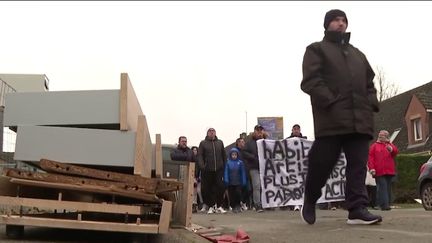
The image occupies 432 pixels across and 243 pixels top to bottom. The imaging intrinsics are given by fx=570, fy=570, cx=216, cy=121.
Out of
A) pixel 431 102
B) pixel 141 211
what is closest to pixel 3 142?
pixel 141 211

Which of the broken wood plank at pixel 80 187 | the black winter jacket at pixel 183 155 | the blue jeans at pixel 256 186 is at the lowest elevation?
the broken wood plank at pixel 80 187

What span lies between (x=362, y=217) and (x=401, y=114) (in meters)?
35.1

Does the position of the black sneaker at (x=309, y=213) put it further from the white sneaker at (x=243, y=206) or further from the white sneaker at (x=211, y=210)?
the white sneaker at (x=243, y=206)

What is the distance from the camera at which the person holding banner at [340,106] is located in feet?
19.1

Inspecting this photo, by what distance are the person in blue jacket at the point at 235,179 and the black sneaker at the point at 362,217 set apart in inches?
240

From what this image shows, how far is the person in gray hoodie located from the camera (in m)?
11.9

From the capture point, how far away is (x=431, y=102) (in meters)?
34.5

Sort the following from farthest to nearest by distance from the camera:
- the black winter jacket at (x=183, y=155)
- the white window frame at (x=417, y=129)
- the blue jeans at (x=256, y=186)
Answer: the white window frame at (x=417, y=129)
the black winter jacket at (x=183, y=155)
the blue jeans at (x=256, y=186)

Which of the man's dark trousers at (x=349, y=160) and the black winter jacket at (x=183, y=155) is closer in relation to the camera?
the man's dark trousers at (x=349, y=160)

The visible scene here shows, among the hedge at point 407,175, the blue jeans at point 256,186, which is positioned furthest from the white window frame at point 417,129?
the blue jeans at point 256,186

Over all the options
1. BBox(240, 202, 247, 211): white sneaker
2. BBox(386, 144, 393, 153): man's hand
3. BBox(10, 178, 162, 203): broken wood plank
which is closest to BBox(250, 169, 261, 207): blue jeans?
BBox(240, 202, 247, 211): white sneaker

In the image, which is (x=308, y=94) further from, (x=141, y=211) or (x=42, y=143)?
(x=42, y=143)

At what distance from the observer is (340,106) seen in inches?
229

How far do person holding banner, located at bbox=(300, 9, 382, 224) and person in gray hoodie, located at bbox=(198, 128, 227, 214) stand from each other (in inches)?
225
